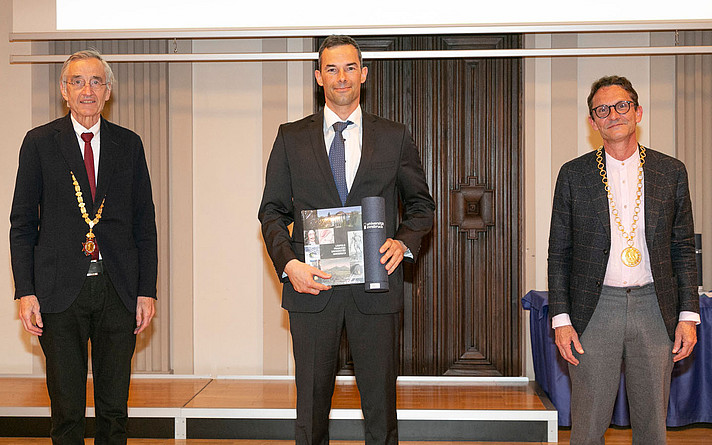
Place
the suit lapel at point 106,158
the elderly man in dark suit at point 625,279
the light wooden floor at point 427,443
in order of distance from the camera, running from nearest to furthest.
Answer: the elderly man in dark suit at point 625,279 → the suit lapel at point 106,158 → the light wooden floor at point 427,443

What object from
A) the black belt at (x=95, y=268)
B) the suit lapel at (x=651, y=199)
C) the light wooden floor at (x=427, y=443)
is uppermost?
the suit lapel at (x=651, y=199)

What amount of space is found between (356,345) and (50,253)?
1.19m

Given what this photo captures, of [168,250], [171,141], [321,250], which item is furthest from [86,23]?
[321,250]

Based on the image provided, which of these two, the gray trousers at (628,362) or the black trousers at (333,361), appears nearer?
the black trousers at (333,361)

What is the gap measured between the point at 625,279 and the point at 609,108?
61 centimetres

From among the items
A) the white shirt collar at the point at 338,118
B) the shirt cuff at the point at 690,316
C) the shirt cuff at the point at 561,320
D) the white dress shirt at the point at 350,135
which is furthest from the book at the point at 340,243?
the shirt cuff at the point at 690,316

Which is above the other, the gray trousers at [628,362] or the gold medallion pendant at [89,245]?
the gold medallion pendant at [89,245]

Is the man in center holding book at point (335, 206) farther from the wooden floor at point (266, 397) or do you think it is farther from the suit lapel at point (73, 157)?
the wooden floor at point (266, 397)

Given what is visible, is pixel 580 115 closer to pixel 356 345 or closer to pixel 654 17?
pixel 654 17

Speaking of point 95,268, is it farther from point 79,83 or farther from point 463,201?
point 463,201

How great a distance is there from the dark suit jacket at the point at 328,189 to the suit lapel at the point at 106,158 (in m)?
0.68

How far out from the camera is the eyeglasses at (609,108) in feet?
7.76

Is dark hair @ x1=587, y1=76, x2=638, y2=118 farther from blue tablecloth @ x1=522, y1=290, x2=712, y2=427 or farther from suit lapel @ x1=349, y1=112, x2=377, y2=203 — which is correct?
blue tablecloth @ x1=522, y1=290, x2=712, y2=427

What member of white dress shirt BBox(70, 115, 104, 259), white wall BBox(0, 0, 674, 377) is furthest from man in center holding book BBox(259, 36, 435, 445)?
white wall BBox(0, 0, 674, 377)
